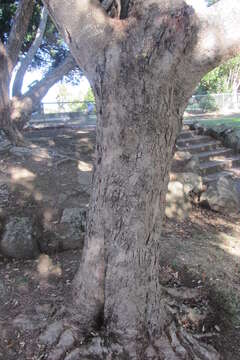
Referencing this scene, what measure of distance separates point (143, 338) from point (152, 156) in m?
1.46

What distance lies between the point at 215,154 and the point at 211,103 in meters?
17.0

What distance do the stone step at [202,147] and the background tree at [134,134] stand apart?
6.20m

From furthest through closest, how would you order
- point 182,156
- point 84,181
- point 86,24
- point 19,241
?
point 182,156
point 84,181
point 19,241
point 86,24

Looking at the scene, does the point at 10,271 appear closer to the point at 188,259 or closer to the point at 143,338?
the point at 143,338

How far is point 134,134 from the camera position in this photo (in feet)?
7.23

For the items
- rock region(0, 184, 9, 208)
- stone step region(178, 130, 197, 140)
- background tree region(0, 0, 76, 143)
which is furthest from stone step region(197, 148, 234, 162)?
rock region(0, 184, 9, 208)

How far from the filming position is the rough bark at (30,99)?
21.9ft

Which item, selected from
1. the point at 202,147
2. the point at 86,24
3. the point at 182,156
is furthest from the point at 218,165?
the point at 86,24

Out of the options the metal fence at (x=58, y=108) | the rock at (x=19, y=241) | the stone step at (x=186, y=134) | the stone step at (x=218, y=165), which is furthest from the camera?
the metal fence at (x=58, y=108)

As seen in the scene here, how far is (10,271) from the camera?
375 centimetres

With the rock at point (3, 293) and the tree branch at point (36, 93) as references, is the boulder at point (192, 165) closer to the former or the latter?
the tree branch at point (36, 93)

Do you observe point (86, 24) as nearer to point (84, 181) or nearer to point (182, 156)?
point (84, 181)

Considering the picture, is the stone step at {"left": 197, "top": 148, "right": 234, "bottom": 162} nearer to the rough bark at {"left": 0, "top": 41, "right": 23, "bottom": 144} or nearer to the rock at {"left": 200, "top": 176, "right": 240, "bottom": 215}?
the rock at {"left": 200, "top": 176, "right": 240, "bottom": 215}

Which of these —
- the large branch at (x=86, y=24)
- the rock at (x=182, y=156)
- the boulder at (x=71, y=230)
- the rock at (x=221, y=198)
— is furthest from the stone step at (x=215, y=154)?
the large branch at (x=86, y=24)
